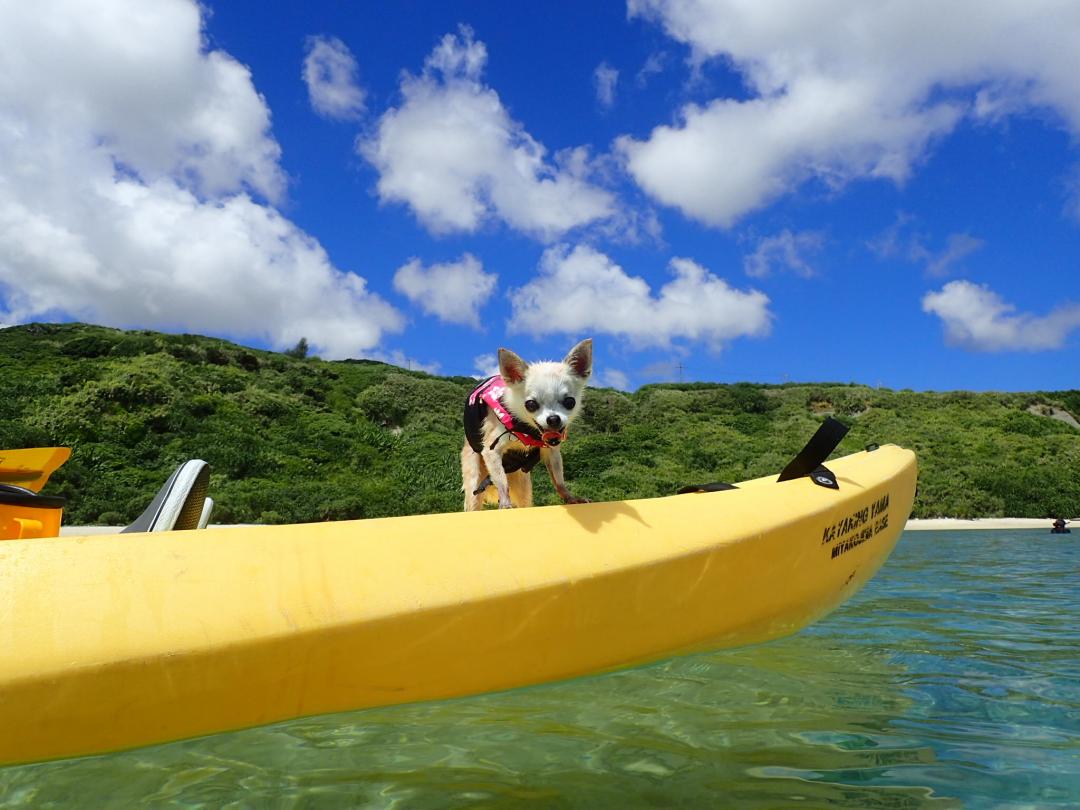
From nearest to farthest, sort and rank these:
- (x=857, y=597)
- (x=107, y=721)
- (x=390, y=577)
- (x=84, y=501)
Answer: (x=107, y=721)
(x=390, y=577)
(x=857, y=597)
(x=84, y=501)

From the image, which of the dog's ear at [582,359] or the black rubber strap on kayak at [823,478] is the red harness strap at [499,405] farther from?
the black rubber strap on kayak at [823,478]

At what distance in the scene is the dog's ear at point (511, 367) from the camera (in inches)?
128

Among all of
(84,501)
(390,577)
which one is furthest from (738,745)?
(84,501)

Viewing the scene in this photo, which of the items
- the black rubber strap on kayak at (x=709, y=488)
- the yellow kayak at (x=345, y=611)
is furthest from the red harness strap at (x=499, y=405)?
the black rubber strap on kayak at (x=709, y=488)

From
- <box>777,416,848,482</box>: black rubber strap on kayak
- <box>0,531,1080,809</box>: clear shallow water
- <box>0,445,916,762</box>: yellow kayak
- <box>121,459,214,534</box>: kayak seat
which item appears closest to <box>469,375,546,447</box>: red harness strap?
<box>0,445,916,762</box>: yellow kayak

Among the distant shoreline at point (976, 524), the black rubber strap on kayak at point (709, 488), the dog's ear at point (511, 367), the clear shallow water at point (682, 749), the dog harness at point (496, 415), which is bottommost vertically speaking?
the distant shoreline at point (976, 524)

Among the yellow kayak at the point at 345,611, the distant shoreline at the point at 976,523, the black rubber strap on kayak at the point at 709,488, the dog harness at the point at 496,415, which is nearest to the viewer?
the yellow kayak at the point at 345,611

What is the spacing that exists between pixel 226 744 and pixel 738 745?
1876mm

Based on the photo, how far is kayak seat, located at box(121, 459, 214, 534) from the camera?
9.40ft

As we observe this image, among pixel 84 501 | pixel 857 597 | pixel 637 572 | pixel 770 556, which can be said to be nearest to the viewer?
pixel 637 572

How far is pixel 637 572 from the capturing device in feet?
9.43

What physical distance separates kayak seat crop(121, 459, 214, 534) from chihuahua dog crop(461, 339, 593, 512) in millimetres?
1326

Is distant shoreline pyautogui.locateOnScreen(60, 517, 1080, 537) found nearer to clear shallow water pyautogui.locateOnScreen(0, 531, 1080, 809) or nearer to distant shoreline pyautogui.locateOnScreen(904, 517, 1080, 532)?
distant shoreline pyautogui.locateOnScreen(904, 517, 1080, 532)

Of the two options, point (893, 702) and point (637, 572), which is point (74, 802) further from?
point (893, 702)
